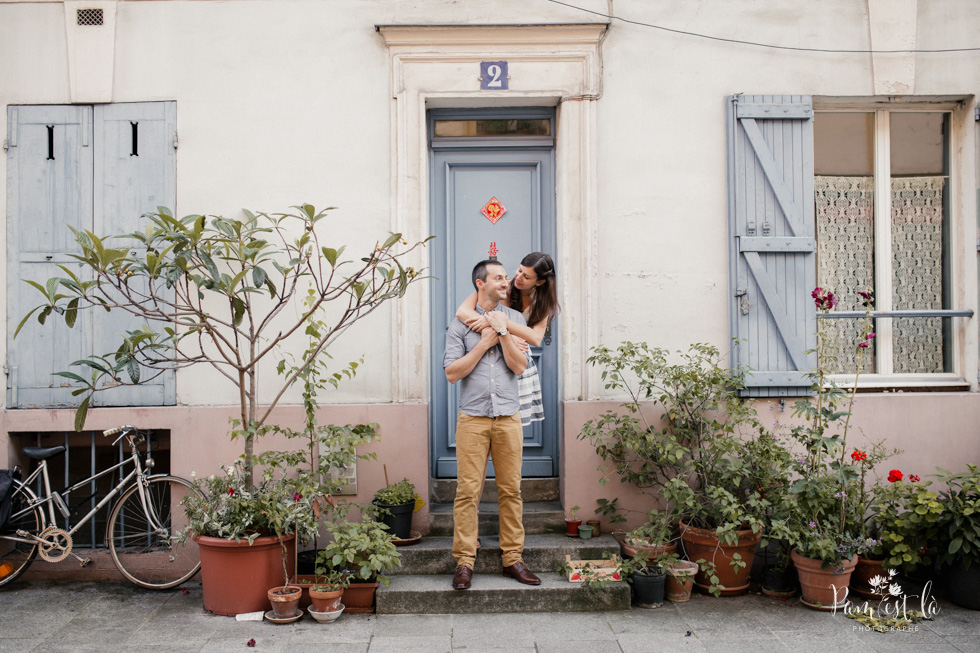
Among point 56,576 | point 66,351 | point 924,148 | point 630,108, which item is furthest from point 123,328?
point 924,148

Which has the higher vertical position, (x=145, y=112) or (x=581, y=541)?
(x=145, y=112)

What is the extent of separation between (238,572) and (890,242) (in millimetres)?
4884

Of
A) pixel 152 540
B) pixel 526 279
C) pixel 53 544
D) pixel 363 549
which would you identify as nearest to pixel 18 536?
pixel 53 544

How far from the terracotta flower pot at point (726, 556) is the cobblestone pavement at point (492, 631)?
0.09m

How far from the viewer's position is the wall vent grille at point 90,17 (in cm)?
502

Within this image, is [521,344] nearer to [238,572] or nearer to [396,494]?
[396,494]

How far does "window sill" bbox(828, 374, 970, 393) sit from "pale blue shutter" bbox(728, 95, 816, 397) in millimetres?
405

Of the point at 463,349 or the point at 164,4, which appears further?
the point at 164,4

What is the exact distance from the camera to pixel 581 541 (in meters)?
4.81

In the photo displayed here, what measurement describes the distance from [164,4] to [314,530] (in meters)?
3.63

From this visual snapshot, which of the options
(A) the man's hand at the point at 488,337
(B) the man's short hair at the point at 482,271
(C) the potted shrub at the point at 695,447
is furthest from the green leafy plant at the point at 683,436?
(B) the man's short hair at the point at 482,271

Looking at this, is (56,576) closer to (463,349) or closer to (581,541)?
(463,349)

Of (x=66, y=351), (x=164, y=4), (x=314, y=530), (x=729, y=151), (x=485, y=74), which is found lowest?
(x=314, y=530)

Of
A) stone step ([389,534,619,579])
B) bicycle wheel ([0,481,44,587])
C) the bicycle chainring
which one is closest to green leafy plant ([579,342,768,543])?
stone step ([389,534,619,579])
